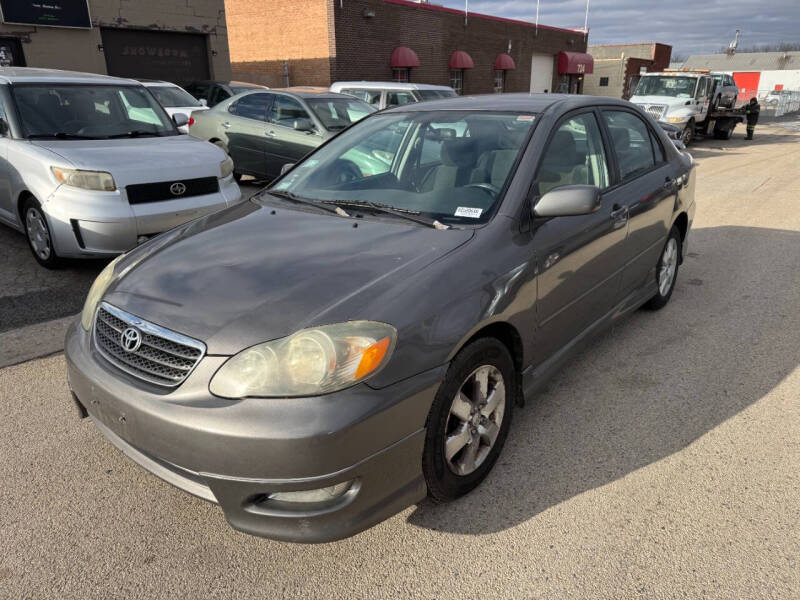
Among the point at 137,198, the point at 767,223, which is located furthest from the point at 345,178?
the point at 767,223

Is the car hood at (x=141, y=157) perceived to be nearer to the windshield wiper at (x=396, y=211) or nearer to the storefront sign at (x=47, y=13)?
the windshield wiper at (x=396, y=211)

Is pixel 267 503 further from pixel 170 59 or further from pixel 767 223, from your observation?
pixel 170 59

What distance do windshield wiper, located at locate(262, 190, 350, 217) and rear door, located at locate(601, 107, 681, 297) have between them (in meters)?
1.63

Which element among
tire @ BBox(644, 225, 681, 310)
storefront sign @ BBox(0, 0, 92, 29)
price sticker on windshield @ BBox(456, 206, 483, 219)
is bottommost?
tire @ BBox(644, 225, 681, 310)

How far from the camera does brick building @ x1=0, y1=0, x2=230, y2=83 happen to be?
14484 millimetres

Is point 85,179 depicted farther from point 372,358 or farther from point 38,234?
point 372,358

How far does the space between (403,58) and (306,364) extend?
2484 cm

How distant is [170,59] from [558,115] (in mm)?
17192

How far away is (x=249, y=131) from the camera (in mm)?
9531

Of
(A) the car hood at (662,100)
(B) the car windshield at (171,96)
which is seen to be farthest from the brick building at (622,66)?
(B) the car windshield at (171,96)

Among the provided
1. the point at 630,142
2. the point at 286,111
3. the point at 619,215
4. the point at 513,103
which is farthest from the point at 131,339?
the point at 286,111

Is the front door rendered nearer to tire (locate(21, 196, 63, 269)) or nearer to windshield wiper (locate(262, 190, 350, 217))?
windshield wiper (locate(262, 190, 350, 217))

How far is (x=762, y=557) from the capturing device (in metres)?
2.31

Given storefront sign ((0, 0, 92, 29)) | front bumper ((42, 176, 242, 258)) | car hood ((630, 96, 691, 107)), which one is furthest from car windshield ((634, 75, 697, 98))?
front bumper ((42, 176, 242, 258))
